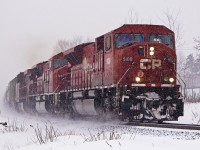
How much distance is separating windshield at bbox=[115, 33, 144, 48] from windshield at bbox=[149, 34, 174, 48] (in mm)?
445

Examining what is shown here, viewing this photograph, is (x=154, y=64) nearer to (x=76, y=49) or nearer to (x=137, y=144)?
(x=76, y=49)

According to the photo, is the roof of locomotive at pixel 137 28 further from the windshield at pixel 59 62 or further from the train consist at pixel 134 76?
the windshield at pixel 59 62

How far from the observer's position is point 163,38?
14578 millimetres

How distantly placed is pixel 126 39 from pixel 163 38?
1.51 metres

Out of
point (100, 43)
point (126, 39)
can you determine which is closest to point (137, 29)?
point (126, 39)

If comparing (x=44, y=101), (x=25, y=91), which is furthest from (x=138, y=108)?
(x=25, y=91)

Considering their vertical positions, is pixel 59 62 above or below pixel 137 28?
below

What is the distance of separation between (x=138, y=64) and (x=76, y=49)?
17.7 ft

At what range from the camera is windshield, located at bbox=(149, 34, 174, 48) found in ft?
46.9

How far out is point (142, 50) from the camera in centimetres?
1386

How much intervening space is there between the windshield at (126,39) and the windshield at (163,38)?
1.46 ft

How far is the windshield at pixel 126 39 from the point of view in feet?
46.3

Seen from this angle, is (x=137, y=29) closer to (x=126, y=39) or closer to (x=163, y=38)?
(x=126, y=39)

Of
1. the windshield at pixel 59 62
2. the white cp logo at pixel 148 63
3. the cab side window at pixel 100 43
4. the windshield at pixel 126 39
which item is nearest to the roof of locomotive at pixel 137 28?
the windshield at pixel 126 39
